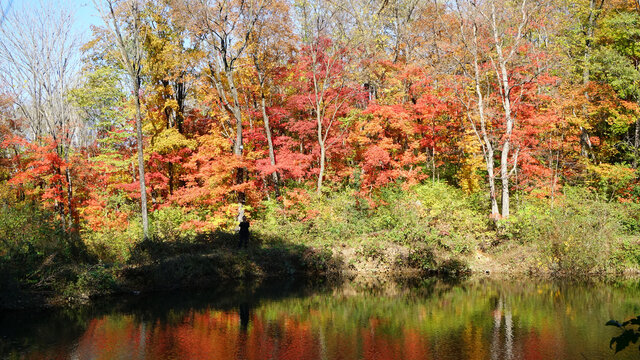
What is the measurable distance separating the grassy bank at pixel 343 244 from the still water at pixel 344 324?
1390 mm

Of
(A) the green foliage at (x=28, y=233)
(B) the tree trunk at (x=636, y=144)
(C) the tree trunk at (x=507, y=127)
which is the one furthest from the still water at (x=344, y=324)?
(B) the tree trunk at (x=636, y=144)

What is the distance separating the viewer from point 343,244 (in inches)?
871

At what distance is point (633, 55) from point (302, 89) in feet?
62.8

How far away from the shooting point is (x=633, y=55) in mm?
26547

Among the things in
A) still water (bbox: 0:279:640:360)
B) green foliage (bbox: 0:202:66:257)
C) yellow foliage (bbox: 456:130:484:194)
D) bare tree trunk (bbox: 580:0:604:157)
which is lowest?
still water (bbox: 0:279:640:360)

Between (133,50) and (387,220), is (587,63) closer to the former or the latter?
(387,220)

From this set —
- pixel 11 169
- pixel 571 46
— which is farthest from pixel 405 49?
pixel 11 169

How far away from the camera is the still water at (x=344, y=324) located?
34.9ft

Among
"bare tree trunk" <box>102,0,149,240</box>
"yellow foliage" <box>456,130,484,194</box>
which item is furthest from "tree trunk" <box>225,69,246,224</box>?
"yellow foliage" <box>456,130,484,194</box>

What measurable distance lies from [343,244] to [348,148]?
21.7 feet

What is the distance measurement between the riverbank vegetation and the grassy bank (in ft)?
0.31

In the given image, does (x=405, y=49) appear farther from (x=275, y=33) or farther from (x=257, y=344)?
(x=257, y=344)

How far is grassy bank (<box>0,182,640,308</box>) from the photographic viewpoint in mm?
17406

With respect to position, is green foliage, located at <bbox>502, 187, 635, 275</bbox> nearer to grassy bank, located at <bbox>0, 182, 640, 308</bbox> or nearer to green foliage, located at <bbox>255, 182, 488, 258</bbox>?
grassy bank, located at <bbox>0, 182, 640, 308</bbox>
